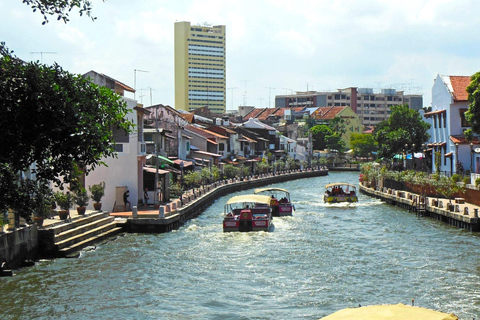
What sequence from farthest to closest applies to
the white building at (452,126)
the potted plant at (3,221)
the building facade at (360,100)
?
the building facade at (360,100) < the white building at (452,126) < the potted plant at (3,221)

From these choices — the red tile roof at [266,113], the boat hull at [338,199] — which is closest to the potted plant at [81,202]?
the boat hull at [338,199]

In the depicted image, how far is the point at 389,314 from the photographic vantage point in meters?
13.2

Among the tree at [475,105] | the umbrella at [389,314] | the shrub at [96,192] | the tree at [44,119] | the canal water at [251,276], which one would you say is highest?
the tree at [475,105]

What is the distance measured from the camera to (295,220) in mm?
46312

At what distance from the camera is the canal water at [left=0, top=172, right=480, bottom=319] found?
22.2 meters

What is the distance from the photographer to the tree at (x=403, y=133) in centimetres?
7669

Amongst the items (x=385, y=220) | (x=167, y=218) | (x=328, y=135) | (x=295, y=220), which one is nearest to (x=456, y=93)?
(x=385, y=220)

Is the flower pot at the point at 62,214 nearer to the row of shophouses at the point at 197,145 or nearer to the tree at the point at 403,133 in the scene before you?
the row of shophouses at the point at 197,145

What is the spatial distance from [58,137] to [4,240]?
11869 millimetres

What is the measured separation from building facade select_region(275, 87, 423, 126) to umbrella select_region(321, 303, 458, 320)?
6530 inches

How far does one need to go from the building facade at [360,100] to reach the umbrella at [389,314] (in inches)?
6530

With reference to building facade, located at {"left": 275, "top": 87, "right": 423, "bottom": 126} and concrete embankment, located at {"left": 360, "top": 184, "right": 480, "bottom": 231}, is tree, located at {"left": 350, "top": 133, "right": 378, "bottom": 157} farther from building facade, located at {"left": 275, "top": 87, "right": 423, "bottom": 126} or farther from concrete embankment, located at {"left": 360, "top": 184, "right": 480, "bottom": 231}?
concrete embankment, located at {"left": 360, "top": 184, "right": 480, "bottom": 231}

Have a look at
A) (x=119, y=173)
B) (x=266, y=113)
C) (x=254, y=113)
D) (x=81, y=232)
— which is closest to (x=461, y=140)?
(x=119, y=173)

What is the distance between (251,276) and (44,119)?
1248 cm
